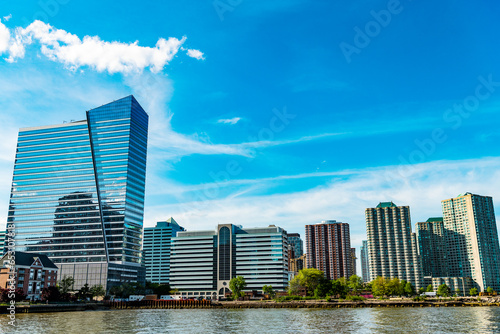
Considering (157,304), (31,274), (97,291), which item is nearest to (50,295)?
(31,274)

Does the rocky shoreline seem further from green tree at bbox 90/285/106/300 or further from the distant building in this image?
the distant building

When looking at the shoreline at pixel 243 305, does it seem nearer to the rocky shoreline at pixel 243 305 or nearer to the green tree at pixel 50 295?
the rocky shoreline at pixel 243 305

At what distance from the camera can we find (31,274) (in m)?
161

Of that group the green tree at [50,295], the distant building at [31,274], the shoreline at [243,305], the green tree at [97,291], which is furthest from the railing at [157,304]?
the green tree at [50,295]

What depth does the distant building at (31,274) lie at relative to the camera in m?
150

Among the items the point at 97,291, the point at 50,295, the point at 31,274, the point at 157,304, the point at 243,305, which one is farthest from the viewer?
the point at 97,291

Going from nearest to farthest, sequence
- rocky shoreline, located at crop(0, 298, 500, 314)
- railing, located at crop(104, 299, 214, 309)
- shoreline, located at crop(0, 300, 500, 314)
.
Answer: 1. shoreline, located at crop(0, 300, 500, 314)
2. rocky shoreline, located at crop(0, 298, 500, 314)
3. railing, located at crop(104, 299, 214, 309)

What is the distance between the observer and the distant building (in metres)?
150

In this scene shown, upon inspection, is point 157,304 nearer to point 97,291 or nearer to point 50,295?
point 97,291

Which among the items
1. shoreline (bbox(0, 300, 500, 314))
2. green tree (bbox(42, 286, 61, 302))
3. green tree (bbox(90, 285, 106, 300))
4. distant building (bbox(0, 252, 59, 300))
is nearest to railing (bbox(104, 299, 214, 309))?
shoreline (bbox(0, 300, 500, 314))

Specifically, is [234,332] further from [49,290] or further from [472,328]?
[49,290]

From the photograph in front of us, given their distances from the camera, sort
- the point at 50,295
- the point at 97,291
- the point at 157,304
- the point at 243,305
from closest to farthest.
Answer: the point at 50,295 < the point at 243,305 < the point at 157,304 < the point at 97,291

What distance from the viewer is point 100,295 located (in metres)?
198

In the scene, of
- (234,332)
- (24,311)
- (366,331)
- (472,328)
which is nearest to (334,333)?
(366,331)
